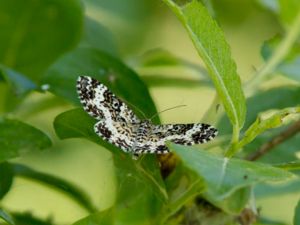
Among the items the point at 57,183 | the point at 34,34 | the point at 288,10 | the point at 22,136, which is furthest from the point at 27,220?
the point at 288,10

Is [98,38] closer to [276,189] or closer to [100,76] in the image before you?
[100,76]

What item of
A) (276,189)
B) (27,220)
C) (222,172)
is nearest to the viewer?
(222,172)

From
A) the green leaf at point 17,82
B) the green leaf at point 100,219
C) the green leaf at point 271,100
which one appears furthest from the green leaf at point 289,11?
the green leaf at point 100,219

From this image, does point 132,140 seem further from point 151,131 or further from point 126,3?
point 126,3

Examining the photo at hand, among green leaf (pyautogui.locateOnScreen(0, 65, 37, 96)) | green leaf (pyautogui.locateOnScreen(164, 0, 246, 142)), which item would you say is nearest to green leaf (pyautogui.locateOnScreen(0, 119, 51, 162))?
green leaf (pyautogui.locateOnScreen(0, 65, 37, 96))

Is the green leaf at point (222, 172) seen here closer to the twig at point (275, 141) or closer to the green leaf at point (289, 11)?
the twig at point (275, 141)

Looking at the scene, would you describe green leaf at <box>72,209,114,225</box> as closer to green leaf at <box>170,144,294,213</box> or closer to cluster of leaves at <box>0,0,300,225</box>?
cluster of leaves at <box>0,0,300,225</box>
